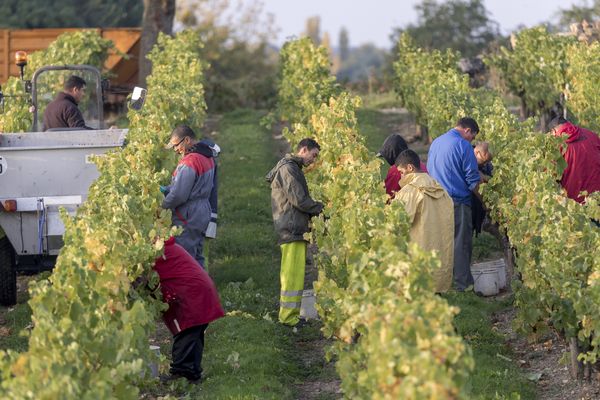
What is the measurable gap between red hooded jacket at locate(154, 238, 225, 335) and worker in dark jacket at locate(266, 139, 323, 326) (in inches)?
76.9

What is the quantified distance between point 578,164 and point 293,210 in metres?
2.71

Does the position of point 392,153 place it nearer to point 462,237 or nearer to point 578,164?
point 462,237

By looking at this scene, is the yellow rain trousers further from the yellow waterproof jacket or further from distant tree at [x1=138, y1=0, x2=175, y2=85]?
distant tree at [x1=138, y1=0, x2=175, y2=85]

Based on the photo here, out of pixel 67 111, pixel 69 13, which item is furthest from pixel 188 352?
pixel 69 13

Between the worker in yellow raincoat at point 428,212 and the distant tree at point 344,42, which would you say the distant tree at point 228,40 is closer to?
the worker in yellow raincoat at point 428,212

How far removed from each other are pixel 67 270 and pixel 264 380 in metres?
2.16

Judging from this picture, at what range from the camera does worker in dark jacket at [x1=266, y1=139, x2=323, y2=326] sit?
1055 centimetres

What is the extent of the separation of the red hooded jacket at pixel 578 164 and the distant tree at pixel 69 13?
23.8 metres

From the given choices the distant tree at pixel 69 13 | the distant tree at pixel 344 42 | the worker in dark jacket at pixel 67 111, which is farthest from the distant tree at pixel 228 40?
the distant tree at pixel 344 42

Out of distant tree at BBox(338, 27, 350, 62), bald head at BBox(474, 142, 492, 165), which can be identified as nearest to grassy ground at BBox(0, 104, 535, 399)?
bald head at BBox(474, 142, 492, 165)

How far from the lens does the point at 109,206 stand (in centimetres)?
898

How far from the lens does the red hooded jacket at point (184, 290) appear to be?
340 inches

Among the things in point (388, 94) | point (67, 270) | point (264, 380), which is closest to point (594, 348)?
point (264, 380)

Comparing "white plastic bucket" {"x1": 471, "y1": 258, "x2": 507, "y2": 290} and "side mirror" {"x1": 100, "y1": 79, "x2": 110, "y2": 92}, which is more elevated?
"side mirror" {"x1": 100, "y1": 79, "x2": 110, "y2": 92}
